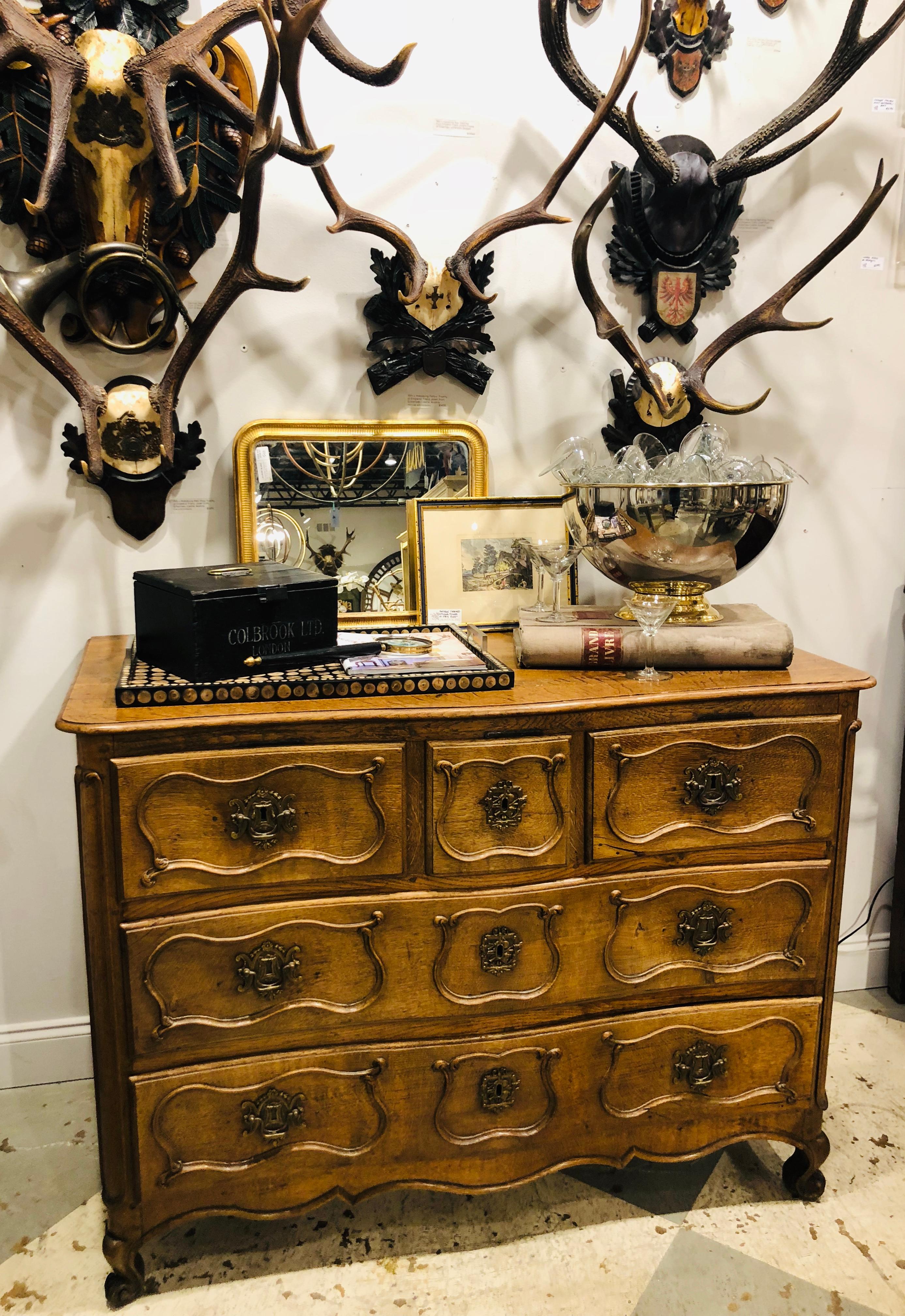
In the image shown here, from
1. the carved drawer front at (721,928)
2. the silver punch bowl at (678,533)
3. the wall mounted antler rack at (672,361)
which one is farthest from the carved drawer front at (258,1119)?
the wall mounted antler rack at (672,361)

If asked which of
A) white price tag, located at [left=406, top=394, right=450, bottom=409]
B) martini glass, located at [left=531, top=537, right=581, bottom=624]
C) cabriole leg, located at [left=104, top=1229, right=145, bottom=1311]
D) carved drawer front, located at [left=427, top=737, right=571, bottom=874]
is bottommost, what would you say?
cabriole leg, located at [left=104, top=1229, right=145, bottom=1311]

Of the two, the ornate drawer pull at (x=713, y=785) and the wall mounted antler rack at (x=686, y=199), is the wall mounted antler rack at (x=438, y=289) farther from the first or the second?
the ornate drawer pull at (x=713, y=785)

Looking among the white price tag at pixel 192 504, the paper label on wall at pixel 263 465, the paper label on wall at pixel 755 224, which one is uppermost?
the paper label on wall at pixel 755 224

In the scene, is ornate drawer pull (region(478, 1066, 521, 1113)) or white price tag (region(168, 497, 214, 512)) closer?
ornate drawer pull (region(478, 1066, 521, 1113))

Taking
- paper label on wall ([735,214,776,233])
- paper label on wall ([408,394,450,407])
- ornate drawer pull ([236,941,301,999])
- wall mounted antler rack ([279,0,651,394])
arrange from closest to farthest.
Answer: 1. ornate drawer pull ([236,941,301,999])
2. wall mounted antler rack ([279,0,651,394])
3. paper label on wall ([408,394,450,407])
4. paper label on wall ([735,214,776,233])

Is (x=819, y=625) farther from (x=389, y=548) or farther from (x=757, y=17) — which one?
(x=757, y=17)

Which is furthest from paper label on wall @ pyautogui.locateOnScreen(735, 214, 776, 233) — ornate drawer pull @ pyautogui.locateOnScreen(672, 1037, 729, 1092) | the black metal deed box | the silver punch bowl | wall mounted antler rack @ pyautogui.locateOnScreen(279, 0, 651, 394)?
ornate drawer pull @ pyautogui.locateOnScreen(672, 1037, 729, 1092)

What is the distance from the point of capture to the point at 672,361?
7.69 feet

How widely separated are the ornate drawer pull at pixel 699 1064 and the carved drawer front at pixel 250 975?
66 centimetres

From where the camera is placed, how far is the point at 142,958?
1.59 m

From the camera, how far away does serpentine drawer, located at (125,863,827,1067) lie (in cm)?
163

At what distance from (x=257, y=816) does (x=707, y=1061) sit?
107cm

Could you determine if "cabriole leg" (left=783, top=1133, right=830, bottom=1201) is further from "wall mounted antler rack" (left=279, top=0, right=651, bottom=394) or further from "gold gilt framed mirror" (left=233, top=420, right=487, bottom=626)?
"wall mounted antler rack" (left=279, top=0, right=651, bottom=394)

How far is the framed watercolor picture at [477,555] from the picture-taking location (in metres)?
2.19
